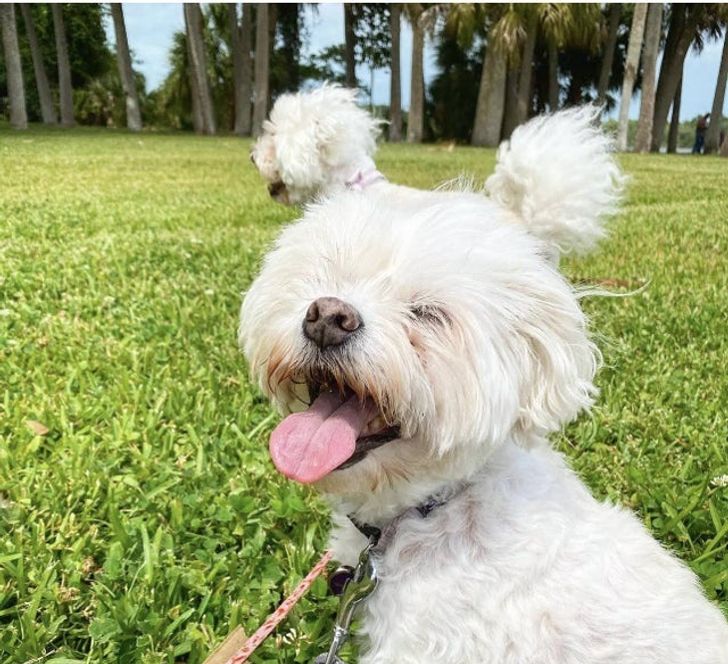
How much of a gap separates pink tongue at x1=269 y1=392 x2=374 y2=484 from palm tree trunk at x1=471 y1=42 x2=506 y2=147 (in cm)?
2846

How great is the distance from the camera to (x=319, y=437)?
6.29 feet

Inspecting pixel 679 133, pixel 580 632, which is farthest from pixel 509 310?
pixel 679 133

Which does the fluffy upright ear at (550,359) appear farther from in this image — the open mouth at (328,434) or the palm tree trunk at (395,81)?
Answer: the palm tree trunk at (395,81)

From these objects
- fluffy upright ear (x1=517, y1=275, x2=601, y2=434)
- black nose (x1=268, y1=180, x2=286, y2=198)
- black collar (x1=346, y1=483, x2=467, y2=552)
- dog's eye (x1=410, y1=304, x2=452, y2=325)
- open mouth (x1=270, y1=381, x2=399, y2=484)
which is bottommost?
black collar (x1=346, y1=483, x2=467, y2=552)

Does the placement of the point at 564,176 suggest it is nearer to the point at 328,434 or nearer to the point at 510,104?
the point at 328,434

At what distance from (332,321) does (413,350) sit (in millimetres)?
222

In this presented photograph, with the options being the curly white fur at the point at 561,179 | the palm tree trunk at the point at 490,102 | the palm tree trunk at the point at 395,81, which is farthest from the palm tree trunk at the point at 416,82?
the curly white fur at the point at 561,179

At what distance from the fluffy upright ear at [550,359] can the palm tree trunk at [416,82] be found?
29041mm

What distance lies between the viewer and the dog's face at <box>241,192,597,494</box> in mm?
1888

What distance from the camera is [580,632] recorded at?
1915 mm

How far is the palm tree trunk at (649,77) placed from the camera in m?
24.3

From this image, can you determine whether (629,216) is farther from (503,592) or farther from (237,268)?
(503,592)

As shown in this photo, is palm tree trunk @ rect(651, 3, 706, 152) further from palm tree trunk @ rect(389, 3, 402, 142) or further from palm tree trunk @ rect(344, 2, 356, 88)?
palm tree trunk @ rect(344, 2, 356, 88)

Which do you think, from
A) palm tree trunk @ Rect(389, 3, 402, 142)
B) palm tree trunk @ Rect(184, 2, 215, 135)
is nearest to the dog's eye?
palm tree trunk @ Rect(389, 3, 402, 142)
